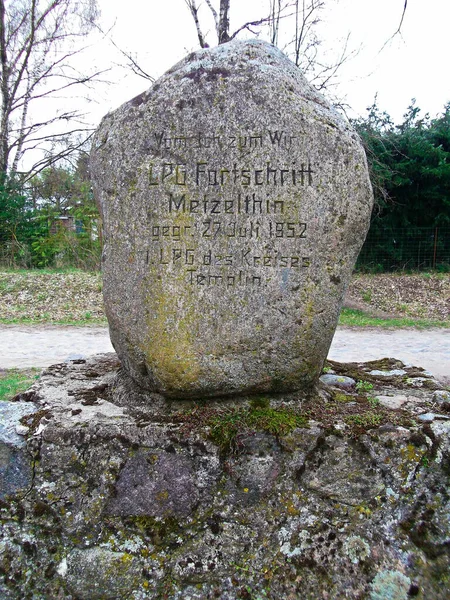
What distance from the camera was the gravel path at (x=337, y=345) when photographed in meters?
7.06

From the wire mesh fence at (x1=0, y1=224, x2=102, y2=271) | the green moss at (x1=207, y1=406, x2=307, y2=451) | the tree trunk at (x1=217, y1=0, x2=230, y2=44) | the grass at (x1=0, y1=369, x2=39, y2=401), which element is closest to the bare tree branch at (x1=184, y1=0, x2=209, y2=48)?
the tree trunk at (x1=217, y1=0, x2=230, y2=44)

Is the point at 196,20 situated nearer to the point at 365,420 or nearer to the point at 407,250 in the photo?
the point at 407,250

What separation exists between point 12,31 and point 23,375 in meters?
16.7

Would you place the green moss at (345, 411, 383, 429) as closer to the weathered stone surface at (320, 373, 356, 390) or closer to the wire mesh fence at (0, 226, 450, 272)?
the weathered stone surface at (320, 373, 356, 390)

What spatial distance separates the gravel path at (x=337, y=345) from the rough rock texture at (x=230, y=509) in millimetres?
3619

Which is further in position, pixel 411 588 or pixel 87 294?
pixel 87 294

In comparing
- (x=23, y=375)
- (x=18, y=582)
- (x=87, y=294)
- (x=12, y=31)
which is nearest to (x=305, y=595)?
(x=18, y=582)

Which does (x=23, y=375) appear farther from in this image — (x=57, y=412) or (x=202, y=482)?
(x=202, y=482)

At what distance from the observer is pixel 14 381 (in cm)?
577

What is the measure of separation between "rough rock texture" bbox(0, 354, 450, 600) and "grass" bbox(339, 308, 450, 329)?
26.1 feet

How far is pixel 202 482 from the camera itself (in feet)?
8.71

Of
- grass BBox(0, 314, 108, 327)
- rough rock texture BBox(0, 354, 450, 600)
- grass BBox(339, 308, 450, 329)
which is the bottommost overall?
grass BBox(339, 308, 450, 329)

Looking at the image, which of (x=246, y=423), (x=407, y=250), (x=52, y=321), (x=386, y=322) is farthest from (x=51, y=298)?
(x=246, y=423)

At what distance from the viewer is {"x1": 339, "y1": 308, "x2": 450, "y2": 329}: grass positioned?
10.6 metres
